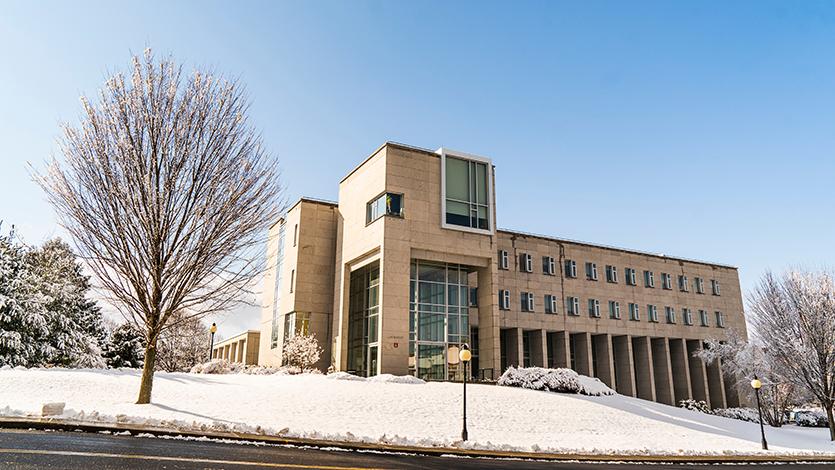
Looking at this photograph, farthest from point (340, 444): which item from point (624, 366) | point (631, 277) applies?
point (631, 277)

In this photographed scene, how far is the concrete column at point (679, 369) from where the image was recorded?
1986 inches

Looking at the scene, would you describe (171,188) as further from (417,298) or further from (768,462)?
(768,462)

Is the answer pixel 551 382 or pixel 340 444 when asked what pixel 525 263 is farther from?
pixel 340 444

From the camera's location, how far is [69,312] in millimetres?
39781

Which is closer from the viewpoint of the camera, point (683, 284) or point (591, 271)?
point (591, 271)

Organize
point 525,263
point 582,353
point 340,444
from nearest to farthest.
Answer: point 340,444
point 525,263
point 582,353

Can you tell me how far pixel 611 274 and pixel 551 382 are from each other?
2243 centimetres

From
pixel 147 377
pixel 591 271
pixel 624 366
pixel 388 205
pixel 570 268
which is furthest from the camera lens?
pixel 591 271

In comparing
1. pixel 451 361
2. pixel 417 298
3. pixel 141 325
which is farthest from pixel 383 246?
pixel 141 325

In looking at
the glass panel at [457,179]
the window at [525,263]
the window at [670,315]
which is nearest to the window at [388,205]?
the glass panel at [457,179]

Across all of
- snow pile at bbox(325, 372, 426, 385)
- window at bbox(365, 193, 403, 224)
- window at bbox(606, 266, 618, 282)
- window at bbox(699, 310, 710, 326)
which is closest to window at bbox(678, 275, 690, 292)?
window at bbox(699, 310, 710, 326)

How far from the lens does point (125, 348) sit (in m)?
49.3

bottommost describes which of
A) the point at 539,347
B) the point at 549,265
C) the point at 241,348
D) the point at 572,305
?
the point at 539,347

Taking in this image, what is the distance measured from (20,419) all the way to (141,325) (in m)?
6.52
